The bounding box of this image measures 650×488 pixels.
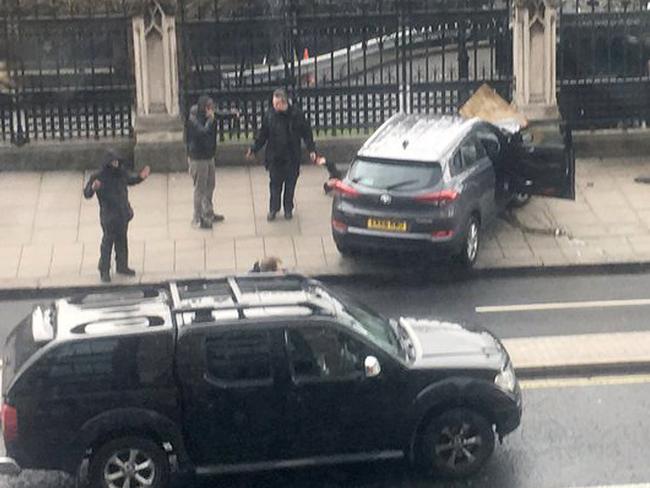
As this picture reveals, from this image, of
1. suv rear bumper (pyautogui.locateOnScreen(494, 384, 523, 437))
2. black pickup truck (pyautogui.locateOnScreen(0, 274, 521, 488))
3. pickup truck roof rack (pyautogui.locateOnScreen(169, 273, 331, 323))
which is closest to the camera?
black pickup truck (pyautogui.locateOnScreen(0, 274, 521, 488))

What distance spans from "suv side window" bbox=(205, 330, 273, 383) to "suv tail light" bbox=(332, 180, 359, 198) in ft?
19.7

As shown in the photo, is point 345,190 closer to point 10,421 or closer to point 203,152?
point 203,152

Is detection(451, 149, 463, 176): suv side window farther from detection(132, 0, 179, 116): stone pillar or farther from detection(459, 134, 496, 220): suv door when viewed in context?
detection(132, 0, 179, 116): stone pillar

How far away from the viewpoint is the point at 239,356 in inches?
432

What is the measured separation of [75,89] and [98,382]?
36.5 ft

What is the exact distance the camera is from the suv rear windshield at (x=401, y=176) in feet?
55.0

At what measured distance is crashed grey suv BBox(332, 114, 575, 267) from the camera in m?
16.7

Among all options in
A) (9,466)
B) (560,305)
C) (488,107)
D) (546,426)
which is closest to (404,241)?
(560,305)

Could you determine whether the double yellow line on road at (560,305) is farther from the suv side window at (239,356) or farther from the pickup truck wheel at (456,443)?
the suv side window at (239,356)

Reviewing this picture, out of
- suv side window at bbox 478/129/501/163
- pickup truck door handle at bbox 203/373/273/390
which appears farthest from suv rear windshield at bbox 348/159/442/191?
pickup truck door handle at bbox 203/373/273/390

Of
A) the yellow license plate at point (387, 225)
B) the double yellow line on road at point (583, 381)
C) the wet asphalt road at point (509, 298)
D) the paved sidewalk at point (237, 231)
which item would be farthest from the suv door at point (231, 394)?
the paved sidewalk at point (237, 231)

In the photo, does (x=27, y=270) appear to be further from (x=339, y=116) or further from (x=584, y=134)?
(x=584, y=134)

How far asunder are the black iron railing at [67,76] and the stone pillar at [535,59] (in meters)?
5.27

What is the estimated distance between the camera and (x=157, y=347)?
10.9 meters
